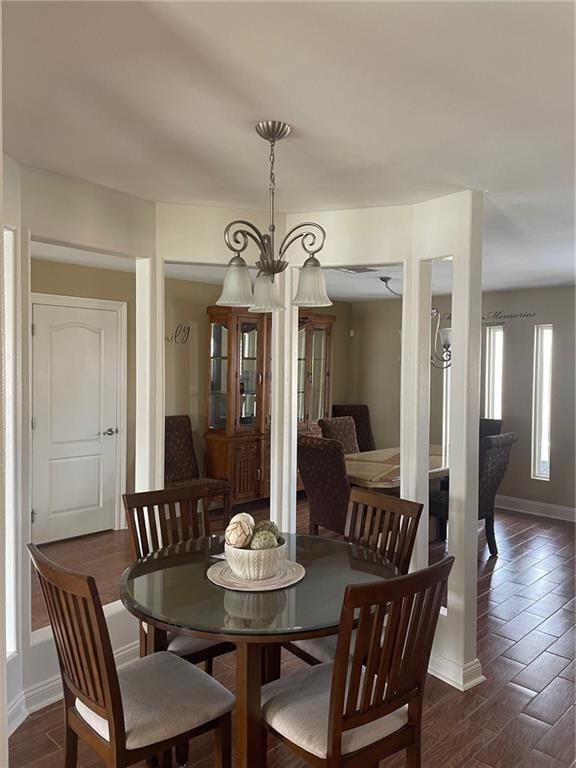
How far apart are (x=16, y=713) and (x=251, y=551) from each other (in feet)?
4.55

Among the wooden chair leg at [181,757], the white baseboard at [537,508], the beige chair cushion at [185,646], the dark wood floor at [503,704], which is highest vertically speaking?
the beige chair cushion at [185,646]

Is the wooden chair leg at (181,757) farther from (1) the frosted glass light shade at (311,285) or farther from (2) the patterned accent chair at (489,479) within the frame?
(2) the patterned accent chair at (489,479)

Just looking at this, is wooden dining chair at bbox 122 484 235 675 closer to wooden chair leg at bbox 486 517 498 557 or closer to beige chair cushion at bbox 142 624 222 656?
beige chair cushion at bbox 142 624 222 656

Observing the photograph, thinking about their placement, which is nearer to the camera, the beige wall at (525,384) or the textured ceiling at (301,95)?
the textured ceiling at (301,95)

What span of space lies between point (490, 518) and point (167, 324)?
11.3 ft

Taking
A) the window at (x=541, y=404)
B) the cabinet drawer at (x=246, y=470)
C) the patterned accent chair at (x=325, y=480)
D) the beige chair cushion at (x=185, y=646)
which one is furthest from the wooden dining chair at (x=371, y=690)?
the window at (x=541, y=404)

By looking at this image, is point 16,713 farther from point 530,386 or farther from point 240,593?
point 530,386

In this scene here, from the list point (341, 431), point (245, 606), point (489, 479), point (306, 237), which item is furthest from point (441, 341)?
point (245, 606)

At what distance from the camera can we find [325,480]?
4410 millimetres

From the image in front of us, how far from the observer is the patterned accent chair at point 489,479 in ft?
14.5

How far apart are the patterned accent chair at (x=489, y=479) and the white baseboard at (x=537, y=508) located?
57.4 inches

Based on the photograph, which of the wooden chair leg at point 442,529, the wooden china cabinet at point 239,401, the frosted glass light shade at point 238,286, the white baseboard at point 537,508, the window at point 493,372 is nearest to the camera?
the frosted glass light shade at point 238,286

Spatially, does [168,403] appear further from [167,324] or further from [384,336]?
[384,336]

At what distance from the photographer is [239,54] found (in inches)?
60.8
